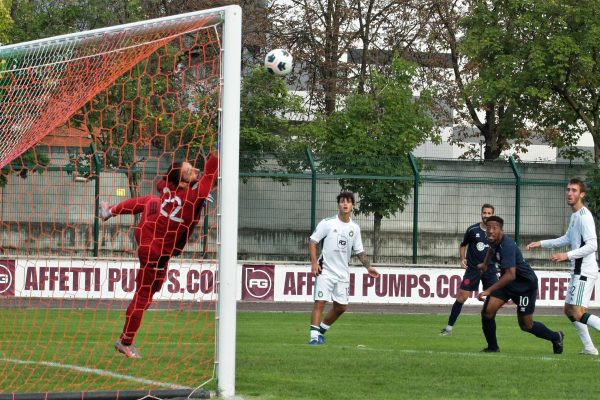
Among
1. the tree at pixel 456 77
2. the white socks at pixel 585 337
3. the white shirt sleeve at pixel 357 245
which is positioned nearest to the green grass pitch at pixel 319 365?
the white socks at pixel 585 337

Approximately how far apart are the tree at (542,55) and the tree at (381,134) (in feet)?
8.10

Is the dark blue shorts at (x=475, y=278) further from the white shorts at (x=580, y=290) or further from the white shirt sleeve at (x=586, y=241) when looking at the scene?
the white shirt sleeve at (x=586, y=241)

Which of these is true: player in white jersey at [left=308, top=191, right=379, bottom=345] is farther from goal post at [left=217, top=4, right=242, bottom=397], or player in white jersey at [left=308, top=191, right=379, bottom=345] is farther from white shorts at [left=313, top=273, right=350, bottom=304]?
goal post at [left=217, top=4, right=242, bottom=397]

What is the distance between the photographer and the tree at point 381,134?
23.8m

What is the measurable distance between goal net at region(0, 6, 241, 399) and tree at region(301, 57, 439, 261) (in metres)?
4.98

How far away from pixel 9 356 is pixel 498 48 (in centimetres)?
2318

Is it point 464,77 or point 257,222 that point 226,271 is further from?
point 464,77

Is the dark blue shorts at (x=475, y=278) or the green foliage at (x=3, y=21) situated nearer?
the dark blue shorts at (x=475, y=278)

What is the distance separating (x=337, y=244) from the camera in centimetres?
1396

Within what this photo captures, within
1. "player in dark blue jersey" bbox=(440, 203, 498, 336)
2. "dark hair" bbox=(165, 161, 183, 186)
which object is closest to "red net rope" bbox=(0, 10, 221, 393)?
"dark hair" bbox=(165, 161, 183, 186)

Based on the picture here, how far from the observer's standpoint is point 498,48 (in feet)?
105

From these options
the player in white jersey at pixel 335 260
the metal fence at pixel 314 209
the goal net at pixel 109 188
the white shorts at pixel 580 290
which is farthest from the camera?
the metal fence at pixel 314 209

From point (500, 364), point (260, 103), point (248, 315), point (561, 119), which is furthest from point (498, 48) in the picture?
point (500, 364)

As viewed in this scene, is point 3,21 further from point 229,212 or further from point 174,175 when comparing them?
point 229,212
